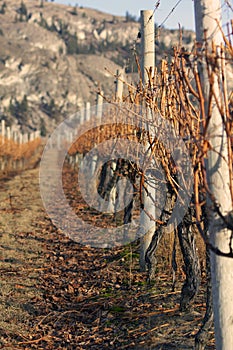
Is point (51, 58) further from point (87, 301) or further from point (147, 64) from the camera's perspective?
point (87, 301)

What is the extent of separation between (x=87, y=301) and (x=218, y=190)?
3.54 metres

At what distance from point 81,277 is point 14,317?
1.68 meters

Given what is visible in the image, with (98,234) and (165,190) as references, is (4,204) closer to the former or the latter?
(98,234)

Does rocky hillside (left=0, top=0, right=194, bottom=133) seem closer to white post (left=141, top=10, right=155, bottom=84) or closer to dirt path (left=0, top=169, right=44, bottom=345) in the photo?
dirt path (left=0, top=169, right=44, bottom=345)

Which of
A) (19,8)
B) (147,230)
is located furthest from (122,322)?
(19,8)

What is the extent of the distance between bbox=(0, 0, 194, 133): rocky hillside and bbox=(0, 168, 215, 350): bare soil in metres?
61.9

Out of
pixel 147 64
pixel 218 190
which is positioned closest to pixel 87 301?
pixel 147 64

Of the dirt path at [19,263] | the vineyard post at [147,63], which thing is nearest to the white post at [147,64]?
the vineyard post at [147,63]

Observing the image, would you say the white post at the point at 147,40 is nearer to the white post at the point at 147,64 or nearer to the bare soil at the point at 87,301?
the white post at the point at 147,64

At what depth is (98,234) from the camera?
10.3 meters

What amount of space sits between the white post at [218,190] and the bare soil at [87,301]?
1561 millimetres

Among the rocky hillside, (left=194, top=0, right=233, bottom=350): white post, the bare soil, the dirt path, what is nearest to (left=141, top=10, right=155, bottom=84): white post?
the bare soil

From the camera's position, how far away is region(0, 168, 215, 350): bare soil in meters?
5.07

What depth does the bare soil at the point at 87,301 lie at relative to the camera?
5.07m
